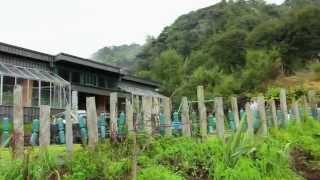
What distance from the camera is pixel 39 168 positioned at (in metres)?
4.84

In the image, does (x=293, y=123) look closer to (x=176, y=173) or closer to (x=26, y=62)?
(x=176, y=173)

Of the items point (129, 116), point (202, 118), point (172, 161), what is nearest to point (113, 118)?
point (129, 116)

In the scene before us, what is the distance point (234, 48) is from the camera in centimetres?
4412

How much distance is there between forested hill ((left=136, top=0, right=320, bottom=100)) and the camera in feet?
109

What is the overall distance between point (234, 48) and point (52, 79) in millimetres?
24983

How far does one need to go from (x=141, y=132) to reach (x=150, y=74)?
37279 mm

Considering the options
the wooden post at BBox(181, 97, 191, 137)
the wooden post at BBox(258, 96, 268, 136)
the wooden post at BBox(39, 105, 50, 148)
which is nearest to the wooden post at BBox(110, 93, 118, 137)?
the wooden post at BBox(39, 105, 50, 148)

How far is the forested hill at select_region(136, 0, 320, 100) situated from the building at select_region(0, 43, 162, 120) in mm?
5063

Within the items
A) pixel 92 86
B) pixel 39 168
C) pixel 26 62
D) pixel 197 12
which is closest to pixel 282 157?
pixel 39 168

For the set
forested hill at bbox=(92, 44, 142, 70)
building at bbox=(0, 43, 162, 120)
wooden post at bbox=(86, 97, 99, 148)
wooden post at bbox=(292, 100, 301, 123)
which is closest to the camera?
wooden post at bbox=(86, 97, 99, 148)

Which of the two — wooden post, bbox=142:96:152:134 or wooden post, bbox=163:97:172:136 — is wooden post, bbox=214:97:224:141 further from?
wooden post, bbox=142:96:152:134

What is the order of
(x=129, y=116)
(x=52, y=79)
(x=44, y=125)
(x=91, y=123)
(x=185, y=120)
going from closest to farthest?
(x=44, y=125)
(x=91, y=123)
(x=129, y=116)
(x=185, y=120)
(x=52, y=79)

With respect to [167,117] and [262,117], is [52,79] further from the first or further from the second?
[167,117]

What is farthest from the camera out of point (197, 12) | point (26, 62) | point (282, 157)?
point (197, 12)
